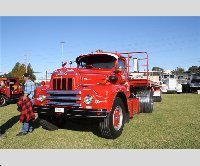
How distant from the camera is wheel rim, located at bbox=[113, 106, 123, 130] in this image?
23.3 feet

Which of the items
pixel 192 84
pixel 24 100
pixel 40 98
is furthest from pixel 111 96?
pixel 192 84

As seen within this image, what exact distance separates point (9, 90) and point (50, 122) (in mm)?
10732

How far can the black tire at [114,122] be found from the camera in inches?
262

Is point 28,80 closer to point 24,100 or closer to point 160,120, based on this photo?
point 24,100

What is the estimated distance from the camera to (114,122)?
23.2ft

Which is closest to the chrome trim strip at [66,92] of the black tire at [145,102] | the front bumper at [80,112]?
the front bumper at [80,112]

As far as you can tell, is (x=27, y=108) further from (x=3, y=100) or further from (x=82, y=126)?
(x=3, y=100)

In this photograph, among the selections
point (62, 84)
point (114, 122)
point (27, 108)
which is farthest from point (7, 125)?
point (114, 122)

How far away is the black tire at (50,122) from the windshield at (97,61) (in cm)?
208

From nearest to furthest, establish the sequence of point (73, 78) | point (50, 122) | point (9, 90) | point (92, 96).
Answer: point (92, 96) → point (73, 78) → point (50, 122) → point (9, 90)

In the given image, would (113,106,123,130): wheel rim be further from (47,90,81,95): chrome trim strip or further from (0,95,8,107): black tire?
(0,95,8,107): black tire

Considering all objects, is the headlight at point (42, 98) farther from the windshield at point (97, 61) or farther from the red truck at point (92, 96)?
the windshield at point (97, 61)

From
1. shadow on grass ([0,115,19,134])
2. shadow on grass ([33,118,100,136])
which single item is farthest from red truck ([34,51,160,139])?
shadow on grass ([0,115,19,134])

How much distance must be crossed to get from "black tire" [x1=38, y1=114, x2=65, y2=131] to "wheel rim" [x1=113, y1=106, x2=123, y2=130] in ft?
6.82
